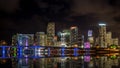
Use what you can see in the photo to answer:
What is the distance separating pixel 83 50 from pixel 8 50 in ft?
134

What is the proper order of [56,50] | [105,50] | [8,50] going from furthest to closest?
[56,50]
[105,50]
[8,50]

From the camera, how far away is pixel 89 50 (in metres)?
178

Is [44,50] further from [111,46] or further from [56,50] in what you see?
[111,46]

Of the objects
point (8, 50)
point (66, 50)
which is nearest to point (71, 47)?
point (66, 50)

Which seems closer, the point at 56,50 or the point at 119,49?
the point at 119,49

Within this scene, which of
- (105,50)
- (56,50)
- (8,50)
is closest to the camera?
(8,50)

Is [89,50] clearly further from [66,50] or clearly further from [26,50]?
[26,50]

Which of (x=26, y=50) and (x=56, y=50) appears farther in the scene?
(x=56, y=50)

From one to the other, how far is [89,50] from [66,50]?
13241 millimetres

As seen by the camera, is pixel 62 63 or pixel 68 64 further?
pixel 62 63

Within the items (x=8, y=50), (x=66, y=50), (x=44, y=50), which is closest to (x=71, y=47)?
(x=66, y=50)

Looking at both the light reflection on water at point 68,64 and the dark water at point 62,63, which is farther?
the dark water at point 62,63

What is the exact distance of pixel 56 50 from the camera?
190250 millimetres

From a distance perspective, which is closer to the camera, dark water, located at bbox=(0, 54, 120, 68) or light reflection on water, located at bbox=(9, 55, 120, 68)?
light reflection on water, located at bbox=(9, 55, 120, 68)
